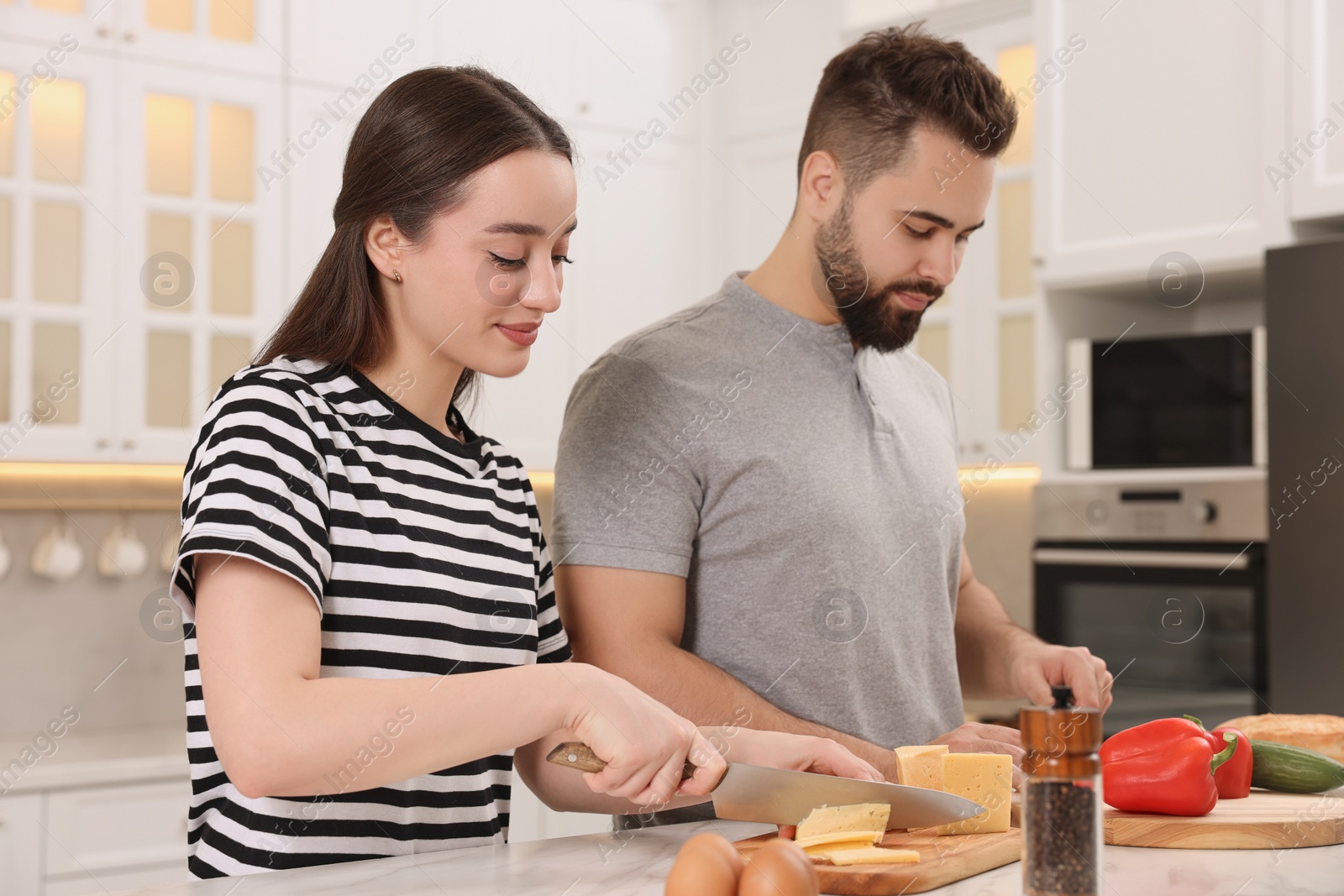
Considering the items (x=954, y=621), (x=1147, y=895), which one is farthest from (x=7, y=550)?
(x=1147, y=895)

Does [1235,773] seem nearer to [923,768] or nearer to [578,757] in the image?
[923,768]

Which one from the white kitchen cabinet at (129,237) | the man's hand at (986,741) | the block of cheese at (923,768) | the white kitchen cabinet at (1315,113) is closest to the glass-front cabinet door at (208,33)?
the white kitchen cabinet at (129,237)

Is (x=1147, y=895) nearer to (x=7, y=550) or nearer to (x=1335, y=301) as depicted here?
(x=1335, y=301)

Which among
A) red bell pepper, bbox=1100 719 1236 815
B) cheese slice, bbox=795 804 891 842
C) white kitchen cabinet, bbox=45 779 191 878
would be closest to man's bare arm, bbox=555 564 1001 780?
red bell pepper, bbox=1100 719 1236 815

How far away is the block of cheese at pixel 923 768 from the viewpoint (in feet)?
3.54

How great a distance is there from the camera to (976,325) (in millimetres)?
2969

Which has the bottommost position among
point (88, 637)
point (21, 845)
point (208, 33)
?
point (21, 845)

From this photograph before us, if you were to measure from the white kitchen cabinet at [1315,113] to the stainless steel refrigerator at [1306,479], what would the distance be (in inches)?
4.6

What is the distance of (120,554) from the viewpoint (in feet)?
9.43

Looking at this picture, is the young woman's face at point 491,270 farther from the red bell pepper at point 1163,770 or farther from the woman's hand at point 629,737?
the red bell pepper at point 1163,770

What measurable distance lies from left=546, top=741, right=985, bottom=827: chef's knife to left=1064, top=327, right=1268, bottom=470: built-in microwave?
1546 millimetres

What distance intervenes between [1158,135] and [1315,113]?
1.03 ft

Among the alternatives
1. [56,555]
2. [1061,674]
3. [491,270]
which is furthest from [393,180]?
[56,555]

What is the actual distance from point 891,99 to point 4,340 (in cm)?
182
